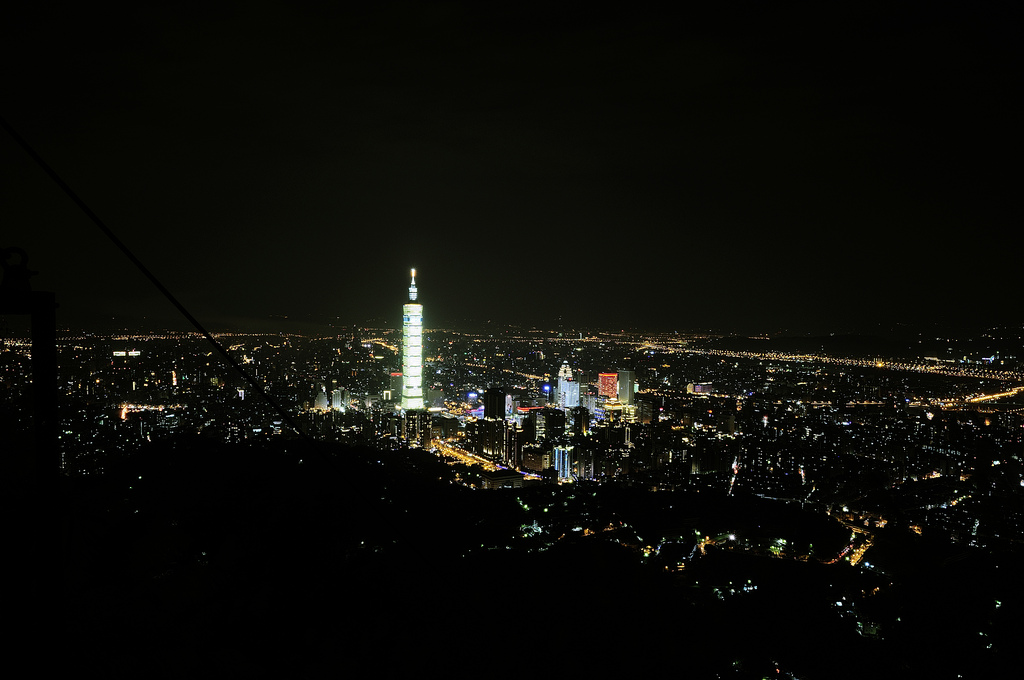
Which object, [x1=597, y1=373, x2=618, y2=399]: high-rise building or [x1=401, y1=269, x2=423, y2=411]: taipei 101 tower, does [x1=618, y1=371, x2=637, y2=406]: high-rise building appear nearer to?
[x1=597, y1=373, x2=618, y2=399]: high-rise building

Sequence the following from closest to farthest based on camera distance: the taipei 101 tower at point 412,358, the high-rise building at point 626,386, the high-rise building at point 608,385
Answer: the taipei 101 tower at point 412,358
the high-rise building at point 626,386
the high-rise building at point 608,385

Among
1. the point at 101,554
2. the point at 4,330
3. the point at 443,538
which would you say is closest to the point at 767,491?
the point at 443,538

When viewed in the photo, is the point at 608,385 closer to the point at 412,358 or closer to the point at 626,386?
the point at 626,386

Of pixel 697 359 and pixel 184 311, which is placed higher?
pixel 184 311

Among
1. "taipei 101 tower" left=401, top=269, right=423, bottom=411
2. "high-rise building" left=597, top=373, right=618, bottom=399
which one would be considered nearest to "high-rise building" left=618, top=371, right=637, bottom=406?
"high-rise building" left=597, top=373, right=618, bottom=399

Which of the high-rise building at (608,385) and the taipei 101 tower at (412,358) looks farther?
the high-rise building at (608,385)

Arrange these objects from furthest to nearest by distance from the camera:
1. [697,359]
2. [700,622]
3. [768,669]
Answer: [697,359], [700,622], [768,669]

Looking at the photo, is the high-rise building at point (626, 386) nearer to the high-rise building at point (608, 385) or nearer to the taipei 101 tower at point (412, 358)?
the high-rise building at point (608, 385)

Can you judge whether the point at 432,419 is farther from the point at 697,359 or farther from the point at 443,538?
the point at 697,359

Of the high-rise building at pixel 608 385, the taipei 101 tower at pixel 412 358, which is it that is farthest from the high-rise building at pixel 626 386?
the taipei 101 tower at pixel 412 358
